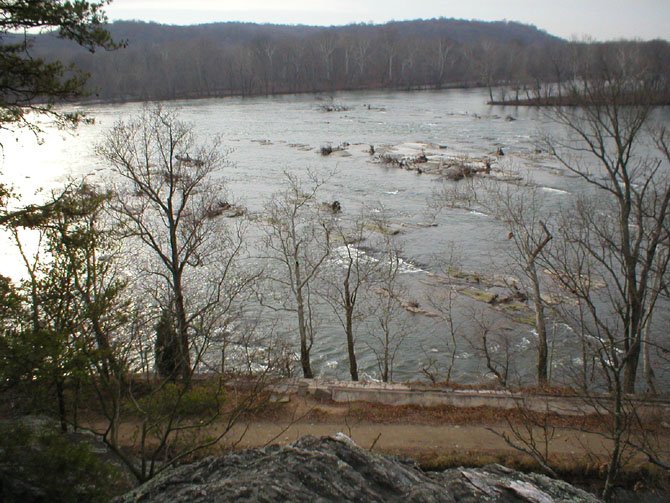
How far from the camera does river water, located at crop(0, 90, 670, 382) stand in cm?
1920

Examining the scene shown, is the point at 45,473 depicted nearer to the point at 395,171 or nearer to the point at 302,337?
the point at 302,337

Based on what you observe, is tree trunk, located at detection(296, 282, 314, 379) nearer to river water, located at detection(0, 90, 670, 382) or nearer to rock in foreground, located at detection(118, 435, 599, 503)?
river water, located at detection(0, 90, 670, 382)

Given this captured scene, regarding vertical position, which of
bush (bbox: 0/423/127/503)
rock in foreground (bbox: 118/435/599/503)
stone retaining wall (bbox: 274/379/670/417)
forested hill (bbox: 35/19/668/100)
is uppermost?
forested hill (bbox: 35/19/668/100)

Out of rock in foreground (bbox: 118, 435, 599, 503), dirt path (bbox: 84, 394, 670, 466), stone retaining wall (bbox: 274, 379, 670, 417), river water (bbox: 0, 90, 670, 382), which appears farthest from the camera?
river water (bbox: 0, 90, 670, 382)

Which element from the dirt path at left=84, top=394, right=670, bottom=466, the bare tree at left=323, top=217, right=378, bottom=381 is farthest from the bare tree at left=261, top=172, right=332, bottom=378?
the dirt path at left=84, top=394, right=670, bottom=466

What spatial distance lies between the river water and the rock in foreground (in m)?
6.07

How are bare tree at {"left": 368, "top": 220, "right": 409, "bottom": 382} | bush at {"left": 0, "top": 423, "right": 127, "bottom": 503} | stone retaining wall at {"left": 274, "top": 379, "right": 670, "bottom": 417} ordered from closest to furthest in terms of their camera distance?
bush at {"left": 0, "top": 423, "right": 127, "bottom": 503}
stone retaining wall at {"left": 274, "top": 379, "right": 670, "bottom": 417}
bare tree at {"left": 368, "top": 220, "right": 409, "bottom": 382}

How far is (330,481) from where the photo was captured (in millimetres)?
5613

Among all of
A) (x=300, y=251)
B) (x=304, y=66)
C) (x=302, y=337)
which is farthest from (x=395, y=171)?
(x=304, y=66)

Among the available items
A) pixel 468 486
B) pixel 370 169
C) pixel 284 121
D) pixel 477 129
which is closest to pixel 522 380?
pixel 468 486

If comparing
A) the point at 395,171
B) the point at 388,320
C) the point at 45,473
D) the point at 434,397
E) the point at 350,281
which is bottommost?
the point at 434,397

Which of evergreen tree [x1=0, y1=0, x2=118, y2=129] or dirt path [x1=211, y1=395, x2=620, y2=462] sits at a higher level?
evergreen tree [x1=0, y1=0, x2=118, y2=129]

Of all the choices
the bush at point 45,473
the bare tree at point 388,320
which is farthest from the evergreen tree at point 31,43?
the bare tree at point 388,320

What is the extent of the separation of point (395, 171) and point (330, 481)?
34.2 metres
